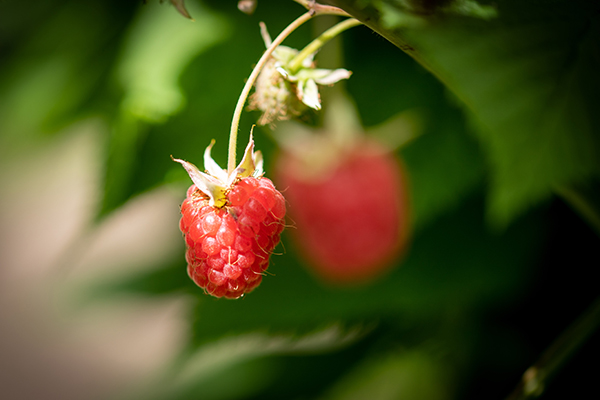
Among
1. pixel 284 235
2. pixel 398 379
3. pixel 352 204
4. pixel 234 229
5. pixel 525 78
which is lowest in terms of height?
pixel 398 379

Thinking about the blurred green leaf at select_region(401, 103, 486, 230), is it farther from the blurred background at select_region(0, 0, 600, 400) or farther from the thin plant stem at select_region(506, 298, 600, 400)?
the thin plant stem at select_region(506, 298, 600, 400)

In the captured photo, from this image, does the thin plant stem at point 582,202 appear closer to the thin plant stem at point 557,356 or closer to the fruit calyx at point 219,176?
the thin plant stem at point 557,356

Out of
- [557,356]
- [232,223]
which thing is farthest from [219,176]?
[557,356]

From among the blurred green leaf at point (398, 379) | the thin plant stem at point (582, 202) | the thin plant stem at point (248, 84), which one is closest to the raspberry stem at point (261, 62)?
the thin plant stem at point (248, 84)

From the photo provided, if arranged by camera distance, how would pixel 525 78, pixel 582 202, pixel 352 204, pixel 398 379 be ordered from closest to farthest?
pixel 525 78 < pixel 582 202 < pixel 352 204 < pixel 398 379

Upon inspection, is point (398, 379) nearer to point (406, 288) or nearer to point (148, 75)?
point (406, 288)

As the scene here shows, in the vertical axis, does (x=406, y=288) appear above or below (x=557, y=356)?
below

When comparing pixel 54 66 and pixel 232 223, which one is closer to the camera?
pixel 232 223

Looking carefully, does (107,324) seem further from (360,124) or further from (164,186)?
(360,124)

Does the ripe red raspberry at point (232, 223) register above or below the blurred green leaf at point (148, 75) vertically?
above
